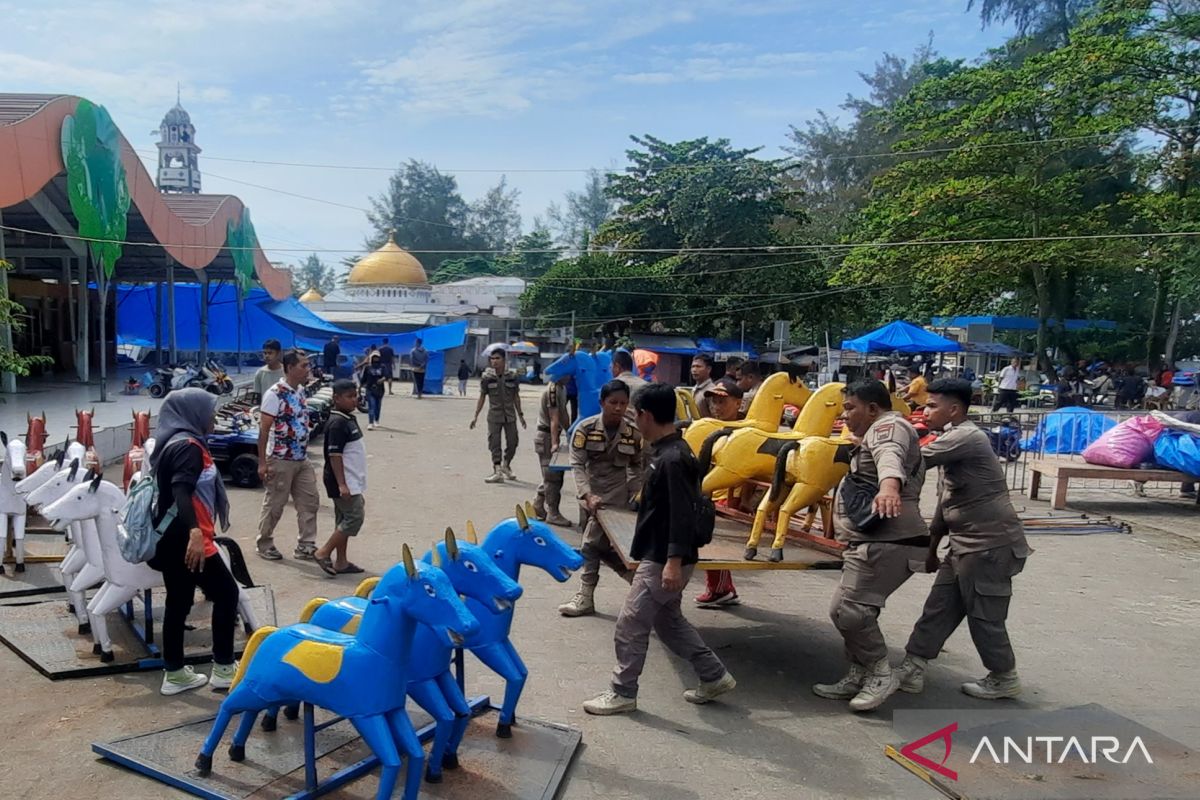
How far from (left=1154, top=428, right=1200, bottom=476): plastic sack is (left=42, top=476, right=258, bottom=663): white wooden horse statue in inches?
417

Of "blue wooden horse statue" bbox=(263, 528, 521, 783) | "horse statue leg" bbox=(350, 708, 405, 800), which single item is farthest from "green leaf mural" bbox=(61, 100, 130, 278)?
"horse statue leg" bbox=(350, 708, 405, 800)

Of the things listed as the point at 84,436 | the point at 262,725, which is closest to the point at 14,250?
the point at 84,436

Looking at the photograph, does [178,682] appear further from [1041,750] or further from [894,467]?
[1041,750]

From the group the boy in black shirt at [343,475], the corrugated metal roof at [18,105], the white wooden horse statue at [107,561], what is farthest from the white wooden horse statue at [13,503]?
the corrugated metal roof at [18,105]

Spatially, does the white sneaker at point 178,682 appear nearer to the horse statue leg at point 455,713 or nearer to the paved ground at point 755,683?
the paved ground at point 755,683

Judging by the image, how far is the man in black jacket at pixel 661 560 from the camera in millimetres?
4023

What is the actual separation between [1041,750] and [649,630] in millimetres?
1905

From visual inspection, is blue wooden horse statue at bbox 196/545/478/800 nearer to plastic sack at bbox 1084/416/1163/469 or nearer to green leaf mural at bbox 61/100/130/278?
plastic sack at bbox 1084/416/1163/469

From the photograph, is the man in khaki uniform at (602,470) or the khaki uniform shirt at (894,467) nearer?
the khaki uniform shirt at (894,467)

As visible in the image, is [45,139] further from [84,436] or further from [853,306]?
[853,306]

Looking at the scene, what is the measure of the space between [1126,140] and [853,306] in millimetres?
9839

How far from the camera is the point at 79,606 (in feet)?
16.1

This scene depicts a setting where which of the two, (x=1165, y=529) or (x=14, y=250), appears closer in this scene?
(x=1165, y=529)

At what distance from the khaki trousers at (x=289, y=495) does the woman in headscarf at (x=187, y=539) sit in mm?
2384
